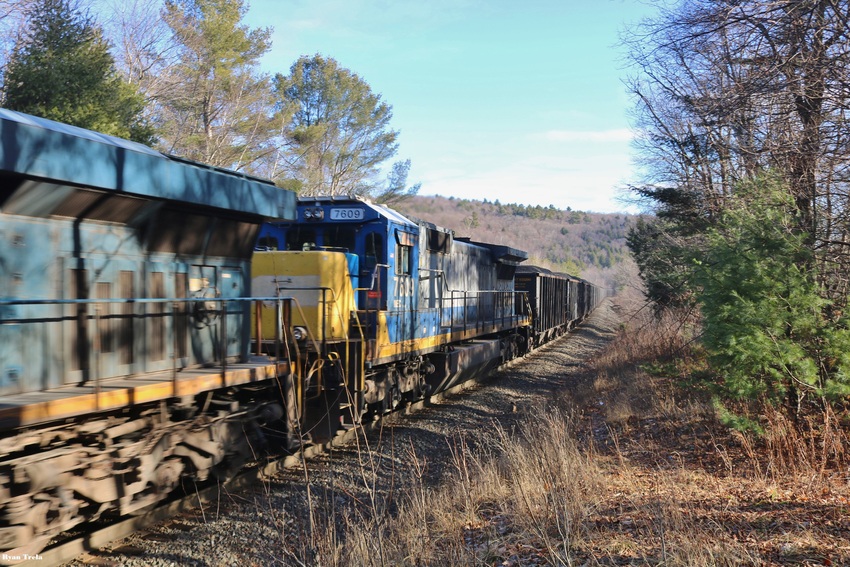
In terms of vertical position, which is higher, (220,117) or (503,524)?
(220,117)

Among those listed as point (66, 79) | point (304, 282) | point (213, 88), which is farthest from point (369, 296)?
point (213, 88)

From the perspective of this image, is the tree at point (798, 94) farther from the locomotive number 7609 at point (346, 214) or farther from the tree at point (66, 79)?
the tree at point (66, 79)

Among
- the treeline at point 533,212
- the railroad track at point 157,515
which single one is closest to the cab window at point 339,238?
A: the railroad track at point 157,515

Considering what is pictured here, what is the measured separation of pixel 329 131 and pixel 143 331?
30340 mm

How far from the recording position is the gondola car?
14.7 feet

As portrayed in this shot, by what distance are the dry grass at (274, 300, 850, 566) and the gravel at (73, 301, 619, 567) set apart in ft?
0.55

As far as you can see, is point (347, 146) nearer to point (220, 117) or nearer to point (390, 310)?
point (220, 117)

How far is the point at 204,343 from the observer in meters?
6.57

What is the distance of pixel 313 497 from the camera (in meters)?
6.54

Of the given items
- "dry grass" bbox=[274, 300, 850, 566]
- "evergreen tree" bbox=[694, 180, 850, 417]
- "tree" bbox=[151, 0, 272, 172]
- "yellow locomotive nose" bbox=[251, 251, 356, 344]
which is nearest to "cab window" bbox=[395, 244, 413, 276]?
"yellow locomotive nose" bbox=[251, 251, 356, 344]

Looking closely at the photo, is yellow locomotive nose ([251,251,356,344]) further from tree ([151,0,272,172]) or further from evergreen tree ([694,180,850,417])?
tree ([151,0,272,172])

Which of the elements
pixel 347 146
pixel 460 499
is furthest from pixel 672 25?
pixel 347 146

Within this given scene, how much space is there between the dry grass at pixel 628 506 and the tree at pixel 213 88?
20.1 m

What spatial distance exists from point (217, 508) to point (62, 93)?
1376 centimetres
